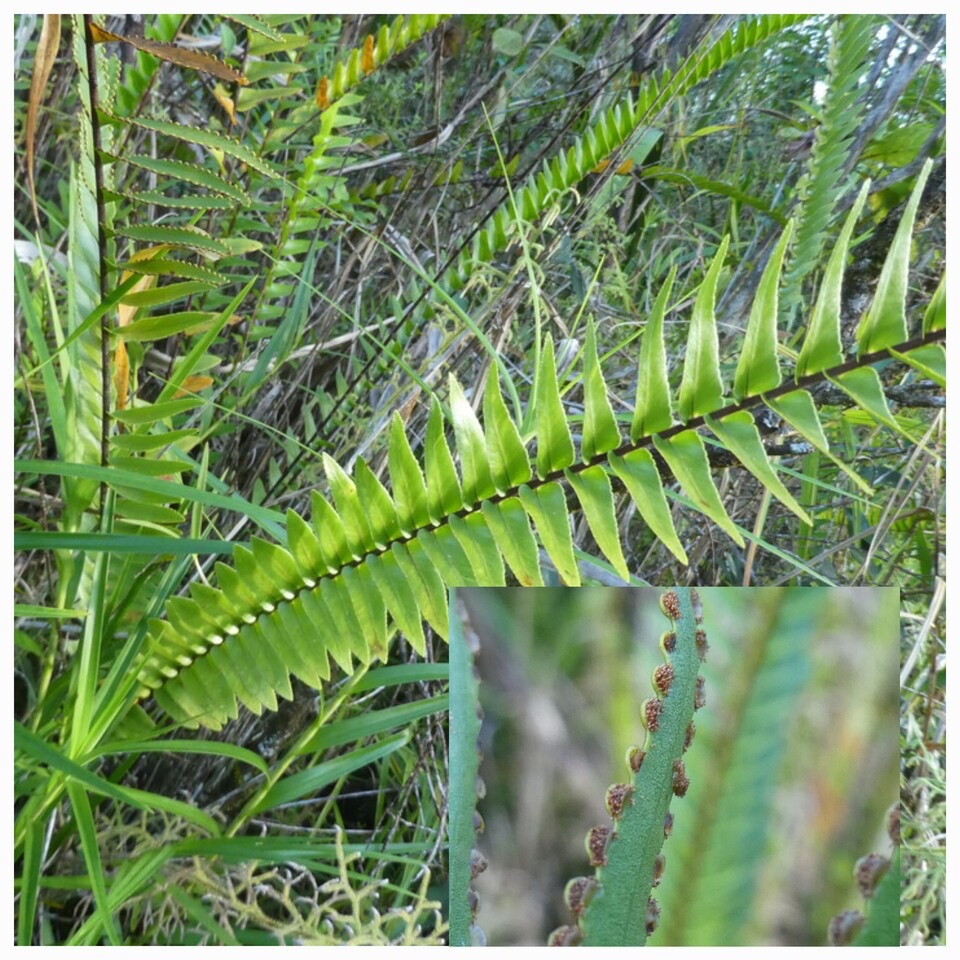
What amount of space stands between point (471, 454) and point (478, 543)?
0.20 feet

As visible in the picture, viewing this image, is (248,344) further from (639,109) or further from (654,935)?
(654,935)

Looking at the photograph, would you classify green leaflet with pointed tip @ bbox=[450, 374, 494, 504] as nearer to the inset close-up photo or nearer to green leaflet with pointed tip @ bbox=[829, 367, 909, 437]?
the inset close-up photo

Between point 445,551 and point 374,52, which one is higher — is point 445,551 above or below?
below

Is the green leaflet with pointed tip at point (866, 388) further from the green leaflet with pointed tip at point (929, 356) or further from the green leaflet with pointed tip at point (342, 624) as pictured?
the green leaflet with pointed tip at point (342, 624)

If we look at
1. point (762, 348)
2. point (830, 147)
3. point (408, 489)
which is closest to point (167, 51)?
point (408, 489)

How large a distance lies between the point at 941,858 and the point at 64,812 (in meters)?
0.72

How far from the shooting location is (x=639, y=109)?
795 mm

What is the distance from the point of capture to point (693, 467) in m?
0.57

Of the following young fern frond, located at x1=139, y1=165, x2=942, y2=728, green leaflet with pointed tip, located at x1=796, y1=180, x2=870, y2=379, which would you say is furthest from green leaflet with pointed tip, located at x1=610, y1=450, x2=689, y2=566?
green leaflet with pointed tip, located at x1=796, y1=180, x2=870, y2=379

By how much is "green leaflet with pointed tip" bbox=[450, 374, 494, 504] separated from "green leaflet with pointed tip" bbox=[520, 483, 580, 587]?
1.1 inches

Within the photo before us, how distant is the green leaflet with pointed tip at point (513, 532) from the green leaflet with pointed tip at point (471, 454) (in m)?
0.01

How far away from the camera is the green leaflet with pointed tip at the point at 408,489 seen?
62 cm

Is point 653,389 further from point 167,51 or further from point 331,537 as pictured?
point 167,51

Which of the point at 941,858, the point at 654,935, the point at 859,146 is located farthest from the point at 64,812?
the point at 859,146
